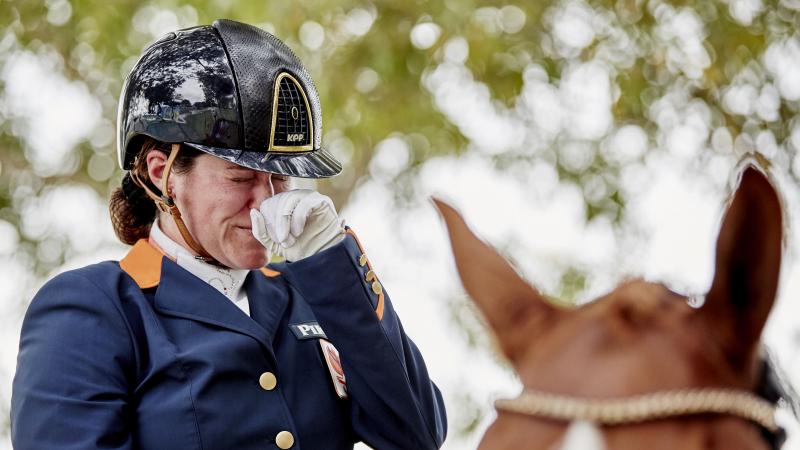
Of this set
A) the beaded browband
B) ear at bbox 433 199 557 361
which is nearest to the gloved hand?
ear at bbox 433 199 557 361

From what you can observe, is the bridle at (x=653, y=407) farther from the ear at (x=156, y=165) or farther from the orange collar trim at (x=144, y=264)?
the ear at (x=156, y=165)

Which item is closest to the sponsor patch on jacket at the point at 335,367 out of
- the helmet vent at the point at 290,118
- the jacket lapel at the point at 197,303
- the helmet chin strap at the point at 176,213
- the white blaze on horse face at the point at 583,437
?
the jacket lapel at the point at 197,303

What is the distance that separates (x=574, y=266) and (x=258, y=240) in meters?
3.22

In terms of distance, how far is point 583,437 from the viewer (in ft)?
2.89

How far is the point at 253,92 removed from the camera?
212cm

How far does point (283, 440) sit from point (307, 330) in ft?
0.84

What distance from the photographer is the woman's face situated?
2.03 meters

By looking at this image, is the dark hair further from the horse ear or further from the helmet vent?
the horse ear

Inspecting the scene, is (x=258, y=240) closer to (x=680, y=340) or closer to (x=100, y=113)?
(x=680, y=340)

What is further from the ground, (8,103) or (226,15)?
(226,15)

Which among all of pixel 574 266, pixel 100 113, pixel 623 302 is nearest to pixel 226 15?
pixel 100 113

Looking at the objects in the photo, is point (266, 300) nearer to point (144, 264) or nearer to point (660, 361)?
point (144, 264)

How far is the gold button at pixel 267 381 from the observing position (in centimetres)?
194

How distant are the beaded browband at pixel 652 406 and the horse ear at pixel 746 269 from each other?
0.13 feet
